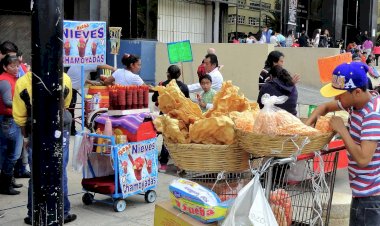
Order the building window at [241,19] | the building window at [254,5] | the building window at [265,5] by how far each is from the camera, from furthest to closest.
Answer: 1. the building window at [265,5]
2. the building window at [254,5]
3. the building window at [241,19]

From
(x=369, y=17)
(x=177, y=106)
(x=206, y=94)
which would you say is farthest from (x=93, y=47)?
(x=369, y=17)

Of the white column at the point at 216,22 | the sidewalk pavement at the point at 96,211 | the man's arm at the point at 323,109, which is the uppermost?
the white column at the point at 216,22

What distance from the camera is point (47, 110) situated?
349 cm

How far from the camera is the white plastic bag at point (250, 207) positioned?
2.94 m

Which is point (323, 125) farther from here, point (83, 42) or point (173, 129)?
point (83, 42)

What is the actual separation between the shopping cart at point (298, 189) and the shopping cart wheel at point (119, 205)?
2.92 m

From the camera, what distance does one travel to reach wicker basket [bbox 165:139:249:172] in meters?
3.13

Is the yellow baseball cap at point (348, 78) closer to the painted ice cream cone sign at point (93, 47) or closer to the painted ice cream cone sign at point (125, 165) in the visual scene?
the painted ice cream cone sign at point (125, 165)

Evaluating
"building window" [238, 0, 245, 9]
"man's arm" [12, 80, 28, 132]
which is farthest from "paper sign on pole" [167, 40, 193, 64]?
"building window" [238, 0, 245, 9]

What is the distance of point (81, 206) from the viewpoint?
6.20 meters

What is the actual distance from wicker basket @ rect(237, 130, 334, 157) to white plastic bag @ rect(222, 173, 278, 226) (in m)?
0.16

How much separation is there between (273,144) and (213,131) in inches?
16.5

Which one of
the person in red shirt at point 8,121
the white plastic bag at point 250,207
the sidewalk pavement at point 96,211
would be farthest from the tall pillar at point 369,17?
the white plastic bag at point 250,207

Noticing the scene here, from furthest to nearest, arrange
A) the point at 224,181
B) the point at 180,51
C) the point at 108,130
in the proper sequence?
the point at 180,51 → the point at 108,130 → the point at 224,181
